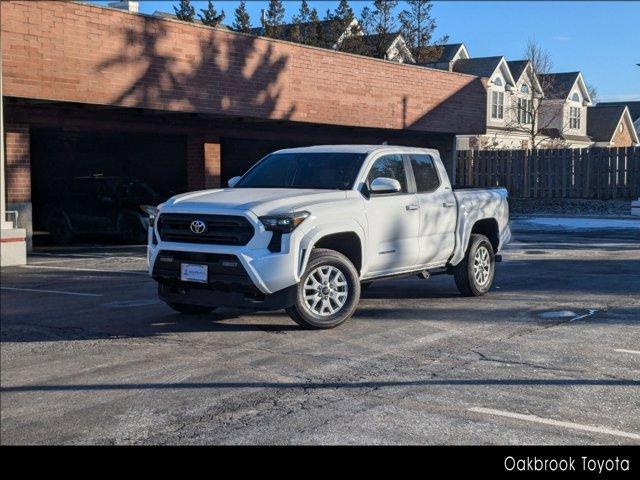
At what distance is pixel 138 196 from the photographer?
20438 mm

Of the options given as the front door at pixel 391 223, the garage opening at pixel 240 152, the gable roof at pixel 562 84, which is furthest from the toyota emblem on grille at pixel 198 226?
the gable roof at pixel 562 84

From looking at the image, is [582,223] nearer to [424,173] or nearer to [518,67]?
[424,173]

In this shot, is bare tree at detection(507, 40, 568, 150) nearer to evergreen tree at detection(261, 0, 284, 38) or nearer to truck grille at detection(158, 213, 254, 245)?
evergreen tree at detection(261, 0, 284, 38)

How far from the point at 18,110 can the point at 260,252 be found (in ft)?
37.3

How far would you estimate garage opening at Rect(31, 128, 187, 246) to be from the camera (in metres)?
20.4

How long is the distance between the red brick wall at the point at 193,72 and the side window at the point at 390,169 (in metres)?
9.07

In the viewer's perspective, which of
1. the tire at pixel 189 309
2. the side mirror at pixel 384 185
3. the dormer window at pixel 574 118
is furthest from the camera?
the dormer window at pixel 574 118

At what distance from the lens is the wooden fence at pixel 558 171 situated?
33.4m

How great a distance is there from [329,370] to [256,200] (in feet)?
7.55

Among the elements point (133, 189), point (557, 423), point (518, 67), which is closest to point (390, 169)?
point (557, 423)

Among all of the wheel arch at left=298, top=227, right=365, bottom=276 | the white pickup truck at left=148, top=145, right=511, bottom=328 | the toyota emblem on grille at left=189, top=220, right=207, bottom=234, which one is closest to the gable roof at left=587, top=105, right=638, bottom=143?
the white pickup truck at left=148, top=145, right=511, bottom=328

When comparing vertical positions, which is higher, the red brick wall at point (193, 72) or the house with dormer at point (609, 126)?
the house with dormer at point (609, 126)

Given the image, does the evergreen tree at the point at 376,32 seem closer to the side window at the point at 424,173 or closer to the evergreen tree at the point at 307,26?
the evergreen tree at the point at 307,26
